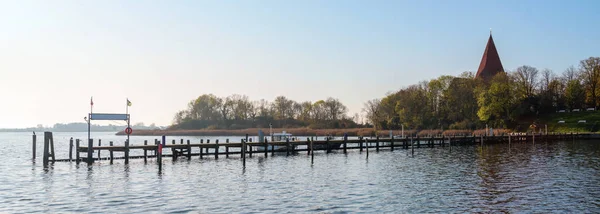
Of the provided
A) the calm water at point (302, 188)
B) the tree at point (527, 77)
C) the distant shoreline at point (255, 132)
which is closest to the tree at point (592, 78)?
the tree at point (527, 77)

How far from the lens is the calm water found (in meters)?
22.6

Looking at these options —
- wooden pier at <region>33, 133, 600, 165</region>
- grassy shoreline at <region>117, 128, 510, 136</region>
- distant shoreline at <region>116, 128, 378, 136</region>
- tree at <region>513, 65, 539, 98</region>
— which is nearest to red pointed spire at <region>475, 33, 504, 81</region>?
tree at <region>513, 65, 539, 98</region>

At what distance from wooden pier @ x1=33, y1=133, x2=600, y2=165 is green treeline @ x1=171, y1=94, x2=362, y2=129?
68.6 meters

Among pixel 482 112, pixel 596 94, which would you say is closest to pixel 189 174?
pixel 482 112

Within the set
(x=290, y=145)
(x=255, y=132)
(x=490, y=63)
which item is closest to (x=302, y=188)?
(x=290, y=145)

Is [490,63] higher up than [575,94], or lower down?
higher up

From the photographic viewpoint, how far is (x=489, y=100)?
10756 cm

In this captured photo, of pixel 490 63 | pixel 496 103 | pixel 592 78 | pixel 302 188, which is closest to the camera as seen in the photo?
pixel 302 188

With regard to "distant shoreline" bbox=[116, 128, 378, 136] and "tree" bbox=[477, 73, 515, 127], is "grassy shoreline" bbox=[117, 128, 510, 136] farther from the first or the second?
"tree" bbox=[477, 73, 515, 127]

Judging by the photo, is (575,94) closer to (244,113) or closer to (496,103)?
(496,103)

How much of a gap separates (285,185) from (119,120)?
2075 centimetres

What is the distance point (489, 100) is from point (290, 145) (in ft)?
206

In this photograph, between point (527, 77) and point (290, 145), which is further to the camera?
point (527, 77)

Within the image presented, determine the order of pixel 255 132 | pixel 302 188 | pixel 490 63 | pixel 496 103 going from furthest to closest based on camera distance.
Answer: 1. pixel 490 63
2. pixel 255 132
3. pixel 496 103
4. pixel 302 188
